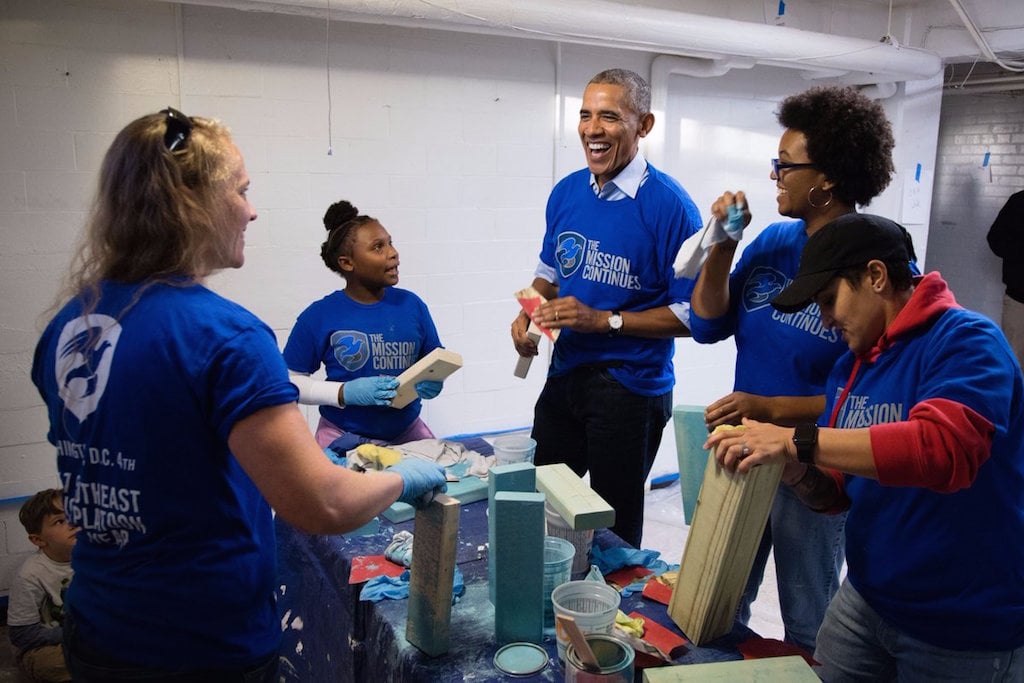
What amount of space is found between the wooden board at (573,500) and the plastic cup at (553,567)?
0.23 ft

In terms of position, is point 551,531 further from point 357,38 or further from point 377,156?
point 357,38

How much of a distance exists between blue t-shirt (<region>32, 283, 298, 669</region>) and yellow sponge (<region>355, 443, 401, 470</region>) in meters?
0.96

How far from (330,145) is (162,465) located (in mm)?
2556

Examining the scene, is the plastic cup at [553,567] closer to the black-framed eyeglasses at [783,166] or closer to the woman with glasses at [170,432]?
the woman with glasses at [170,432]

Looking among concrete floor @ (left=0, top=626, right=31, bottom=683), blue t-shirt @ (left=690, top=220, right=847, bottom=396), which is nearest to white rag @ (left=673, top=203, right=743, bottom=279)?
blue t-shirt @ (left=690, top=220, right=847, bottom=396)

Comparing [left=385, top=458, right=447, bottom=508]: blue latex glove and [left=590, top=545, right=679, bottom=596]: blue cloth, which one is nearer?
[left=385, top=458, right=447, bottom=508]: blue latex glove

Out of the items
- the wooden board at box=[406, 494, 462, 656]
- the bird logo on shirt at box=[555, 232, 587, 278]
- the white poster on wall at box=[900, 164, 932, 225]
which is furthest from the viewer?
the white poster on wall at box=[900, 164, 932, 225]

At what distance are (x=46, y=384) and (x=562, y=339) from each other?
5.21 ft

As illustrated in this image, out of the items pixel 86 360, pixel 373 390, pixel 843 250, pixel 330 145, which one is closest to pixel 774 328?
pixel 843 250

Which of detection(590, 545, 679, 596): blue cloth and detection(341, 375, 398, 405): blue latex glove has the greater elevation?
detection(341, 375, 398, 405): blue latex glove

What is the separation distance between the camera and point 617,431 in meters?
2.45

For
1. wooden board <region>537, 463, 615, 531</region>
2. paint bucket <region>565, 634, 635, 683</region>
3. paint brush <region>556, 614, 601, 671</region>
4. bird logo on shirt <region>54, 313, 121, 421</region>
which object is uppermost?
bird logo on shirt <region>54, 313, 121, 421</region>

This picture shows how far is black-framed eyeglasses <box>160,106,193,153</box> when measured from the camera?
1.21 m

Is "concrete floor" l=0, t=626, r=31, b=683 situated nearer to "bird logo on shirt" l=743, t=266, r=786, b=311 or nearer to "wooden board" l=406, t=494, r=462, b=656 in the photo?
"wooden board" l=406, t=494, r=462, b=656
